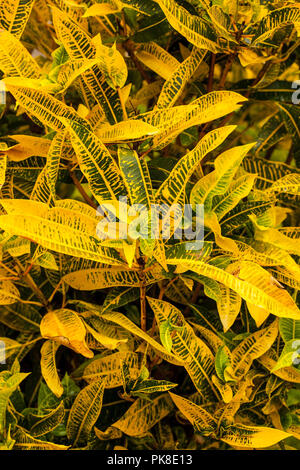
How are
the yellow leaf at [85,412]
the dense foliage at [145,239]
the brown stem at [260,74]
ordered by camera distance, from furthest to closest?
the brown stem at [260,74] → the yellow leaf at [85,412] → the dense foliage at [145,239]

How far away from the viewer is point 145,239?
57cm

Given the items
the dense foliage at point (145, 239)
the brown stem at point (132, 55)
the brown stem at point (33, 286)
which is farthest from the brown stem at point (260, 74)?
the brown stem at point (33, 286)

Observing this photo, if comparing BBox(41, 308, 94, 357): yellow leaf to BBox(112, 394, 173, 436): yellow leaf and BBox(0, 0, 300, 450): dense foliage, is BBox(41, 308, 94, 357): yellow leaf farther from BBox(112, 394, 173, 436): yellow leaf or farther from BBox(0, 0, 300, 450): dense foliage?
BBox(112, 394, 173, 436): yellow leaf

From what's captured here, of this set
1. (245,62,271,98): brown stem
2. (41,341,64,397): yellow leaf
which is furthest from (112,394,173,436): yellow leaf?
(245,62,271,98): brown stem

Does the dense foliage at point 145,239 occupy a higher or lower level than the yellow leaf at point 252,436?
higher

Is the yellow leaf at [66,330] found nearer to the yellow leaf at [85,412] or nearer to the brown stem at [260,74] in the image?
the yellow leaf at [85,412]

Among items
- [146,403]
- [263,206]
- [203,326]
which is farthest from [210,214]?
[146,403]

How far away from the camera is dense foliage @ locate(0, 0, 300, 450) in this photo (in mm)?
605

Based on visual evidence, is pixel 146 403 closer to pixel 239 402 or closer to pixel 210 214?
pixel 239 402

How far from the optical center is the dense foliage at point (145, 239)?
0.60 meters

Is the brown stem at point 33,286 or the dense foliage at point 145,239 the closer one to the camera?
the dense foliage at point 145,239

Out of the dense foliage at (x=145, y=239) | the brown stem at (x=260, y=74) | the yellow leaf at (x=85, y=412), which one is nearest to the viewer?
the dense foliage at (x=145, y=239)

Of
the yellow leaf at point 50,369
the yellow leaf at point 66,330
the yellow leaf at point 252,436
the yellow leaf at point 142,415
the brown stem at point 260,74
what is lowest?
the yellow leaf at point 142,415

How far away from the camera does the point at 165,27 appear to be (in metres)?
0.76
